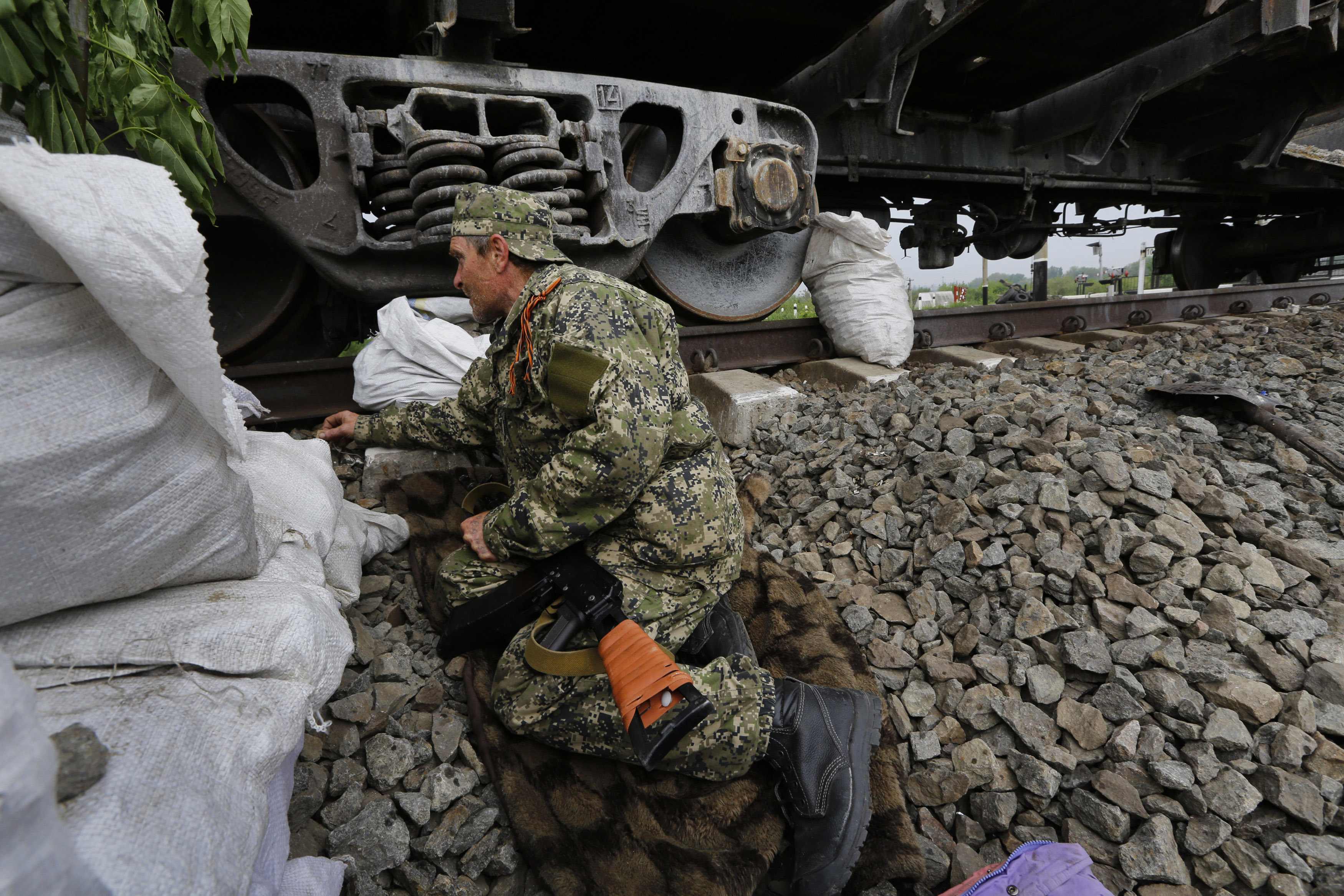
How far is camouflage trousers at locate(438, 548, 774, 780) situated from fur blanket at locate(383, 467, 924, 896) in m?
0.05

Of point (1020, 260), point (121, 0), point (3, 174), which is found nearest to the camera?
point (3, 174)

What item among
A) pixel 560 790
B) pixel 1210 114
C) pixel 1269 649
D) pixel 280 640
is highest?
pixel 1210 114

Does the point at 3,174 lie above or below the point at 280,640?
above

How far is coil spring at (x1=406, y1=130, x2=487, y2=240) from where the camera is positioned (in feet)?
8.41

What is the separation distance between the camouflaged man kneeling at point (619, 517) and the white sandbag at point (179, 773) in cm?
65

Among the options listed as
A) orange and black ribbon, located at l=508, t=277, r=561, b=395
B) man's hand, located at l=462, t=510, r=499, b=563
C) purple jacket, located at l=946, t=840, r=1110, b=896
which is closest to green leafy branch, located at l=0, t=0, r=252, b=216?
orange and black ribbon, located at l=508, t=277, r=561, b=395

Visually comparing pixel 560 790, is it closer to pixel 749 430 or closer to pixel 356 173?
pixel 749 430

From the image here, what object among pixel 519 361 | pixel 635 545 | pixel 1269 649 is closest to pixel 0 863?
pixel 635 545

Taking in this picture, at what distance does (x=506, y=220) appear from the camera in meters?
1.98

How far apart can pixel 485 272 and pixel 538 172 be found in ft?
3.08

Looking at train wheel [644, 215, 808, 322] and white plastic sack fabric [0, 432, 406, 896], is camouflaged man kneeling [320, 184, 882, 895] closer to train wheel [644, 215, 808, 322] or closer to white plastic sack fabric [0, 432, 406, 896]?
white plastic sack fabric [0, 432, 406, 896]

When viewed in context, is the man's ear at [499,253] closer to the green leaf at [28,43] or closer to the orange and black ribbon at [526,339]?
the orange and black ribbon at [526,339]

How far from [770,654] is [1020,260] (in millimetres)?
6269

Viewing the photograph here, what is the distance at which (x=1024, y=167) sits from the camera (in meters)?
5.39
